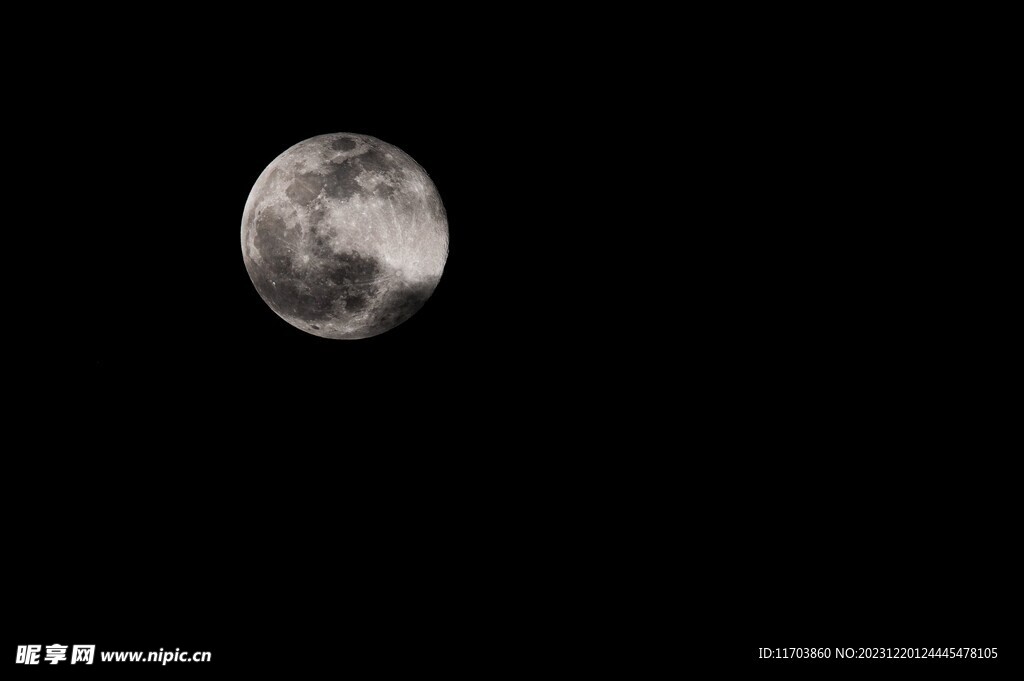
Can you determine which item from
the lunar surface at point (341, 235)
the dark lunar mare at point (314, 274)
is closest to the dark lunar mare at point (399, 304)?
the lunar surface at point (341, 235)

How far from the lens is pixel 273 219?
4844 mm

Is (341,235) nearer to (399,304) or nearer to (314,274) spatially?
(314,274)

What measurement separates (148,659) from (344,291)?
2.42 metres

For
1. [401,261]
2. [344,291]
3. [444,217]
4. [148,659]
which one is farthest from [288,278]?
[148,659]

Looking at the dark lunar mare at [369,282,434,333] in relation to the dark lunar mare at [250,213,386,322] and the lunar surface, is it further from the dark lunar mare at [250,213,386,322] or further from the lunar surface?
the dark lunar mare at [250,213,386,322]

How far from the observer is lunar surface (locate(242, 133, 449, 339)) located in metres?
4.74

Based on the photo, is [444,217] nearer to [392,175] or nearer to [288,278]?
[392,175]

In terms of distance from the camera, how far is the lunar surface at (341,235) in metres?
4.74

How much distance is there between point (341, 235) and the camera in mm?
4715

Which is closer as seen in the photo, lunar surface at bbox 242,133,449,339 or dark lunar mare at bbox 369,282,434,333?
lunar surface at bbox 242,133,449,339

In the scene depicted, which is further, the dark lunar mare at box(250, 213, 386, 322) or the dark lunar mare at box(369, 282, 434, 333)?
the dark lunar mare at box(369, 282, 434, 333)

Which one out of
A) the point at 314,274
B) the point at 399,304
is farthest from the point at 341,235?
the point at 399,304

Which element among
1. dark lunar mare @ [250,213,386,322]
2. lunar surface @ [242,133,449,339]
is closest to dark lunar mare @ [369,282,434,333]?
lunar surface @ [242,133,449,339]

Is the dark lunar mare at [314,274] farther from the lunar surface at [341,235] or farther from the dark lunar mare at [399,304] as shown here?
the dark lunar mare at [399,304]
